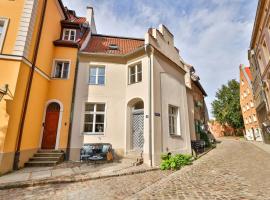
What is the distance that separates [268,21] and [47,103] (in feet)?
58.8

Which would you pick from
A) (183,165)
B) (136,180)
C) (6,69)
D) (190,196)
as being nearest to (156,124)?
(183,165)

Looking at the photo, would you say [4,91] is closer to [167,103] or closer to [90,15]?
[167,103]

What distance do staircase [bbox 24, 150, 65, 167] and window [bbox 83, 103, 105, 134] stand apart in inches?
83.6

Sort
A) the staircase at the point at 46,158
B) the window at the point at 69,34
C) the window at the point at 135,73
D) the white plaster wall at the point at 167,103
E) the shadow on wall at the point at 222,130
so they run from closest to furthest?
the staircase at the point at 46,158
the white plaster wall at the point at 167,103
the window at the point at 135,73
the window at the point at 69,34
the shadow on wall at the point at 222,130

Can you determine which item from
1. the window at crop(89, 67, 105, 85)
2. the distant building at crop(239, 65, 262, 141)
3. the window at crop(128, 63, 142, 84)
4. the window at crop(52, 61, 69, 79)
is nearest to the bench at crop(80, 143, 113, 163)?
the window at crop(89, 67, 105, 85)

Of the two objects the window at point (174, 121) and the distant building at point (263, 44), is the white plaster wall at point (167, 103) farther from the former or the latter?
the distant building at point (263, 44)

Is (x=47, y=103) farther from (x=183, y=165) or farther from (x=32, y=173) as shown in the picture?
(x=183, y=165)

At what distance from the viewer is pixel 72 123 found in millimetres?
10695

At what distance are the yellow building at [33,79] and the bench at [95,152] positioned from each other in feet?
4.78

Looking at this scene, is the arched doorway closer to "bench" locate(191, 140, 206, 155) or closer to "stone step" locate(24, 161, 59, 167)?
"stone step" locate(24, 161, 59, 167)

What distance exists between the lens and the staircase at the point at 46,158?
28.8ft

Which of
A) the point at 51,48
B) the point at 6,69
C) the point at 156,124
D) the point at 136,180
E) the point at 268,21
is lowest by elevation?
the point at 136,180

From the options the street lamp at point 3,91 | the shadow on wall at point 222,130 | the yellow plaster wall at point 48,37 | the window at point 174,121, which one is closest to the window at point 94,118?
the yellow plaster wall at point 48,37

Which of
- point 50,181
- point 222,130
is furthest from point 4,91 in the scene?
point 222,130
